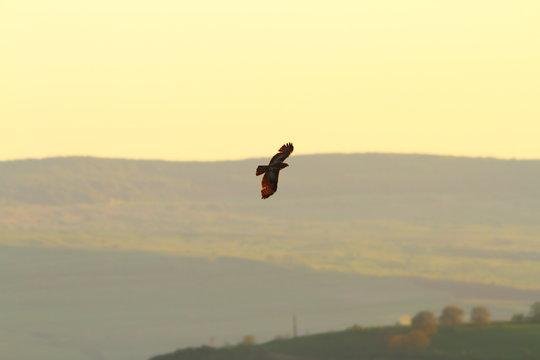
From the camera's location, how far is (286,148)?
69.4 metres

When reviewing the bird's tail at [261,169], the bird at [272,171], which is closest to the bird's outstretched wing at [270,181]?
the bird at [272,171]

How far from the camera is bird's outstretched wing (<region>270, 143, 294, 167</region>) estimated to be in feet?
225

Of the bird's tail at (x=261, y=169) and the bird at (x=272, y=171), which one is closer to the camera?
the bird's tail at (x=261, y=169)

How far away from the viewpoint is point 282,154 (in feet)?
226

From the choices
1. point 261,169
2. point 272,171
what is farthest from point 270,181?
point 261,169

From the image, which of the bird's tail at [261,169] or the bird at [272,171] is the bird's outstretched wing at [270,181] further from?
the bird's tail at [261,169]

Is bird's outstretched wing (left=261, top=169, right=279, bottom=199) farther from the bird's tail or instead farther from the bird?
the bird's tail

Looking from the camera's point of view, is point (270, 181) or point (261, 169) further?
point (270, 181)

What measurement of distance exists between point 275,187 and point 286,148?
2.32 m

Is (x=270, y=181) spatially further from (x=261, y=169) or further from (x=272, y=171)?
(x=261, y=169)

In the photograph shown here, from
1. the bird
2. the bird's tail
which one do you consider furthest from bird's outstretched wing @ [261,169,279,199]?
the bird's tail

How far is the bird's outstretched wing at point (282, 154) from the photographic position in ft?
225

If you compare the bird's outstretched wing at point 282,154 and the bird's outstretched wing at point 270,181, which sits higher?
the bird's outstretched wing at point 282,154

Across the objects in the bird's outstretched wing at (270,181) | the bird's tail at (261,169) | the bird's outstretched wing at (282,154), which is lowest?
the bird's outstretched wing at (270,181)
